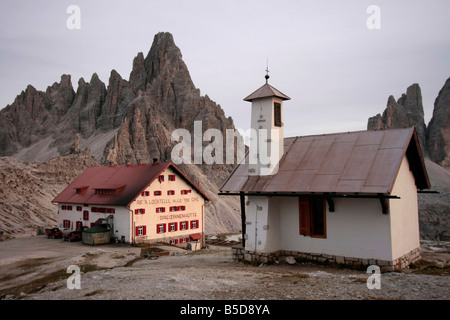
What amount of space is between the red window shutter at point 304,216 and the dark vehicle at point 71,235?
28514 millimetres

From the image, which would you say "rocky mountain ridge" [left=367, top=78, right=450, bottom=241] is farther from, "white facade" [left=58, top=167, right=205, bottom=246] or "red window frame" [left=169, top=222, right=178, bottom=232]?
"red window frame" [left=169, top=222, right=178, bottom=232]

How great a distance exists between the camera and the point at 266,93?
59.8 feet

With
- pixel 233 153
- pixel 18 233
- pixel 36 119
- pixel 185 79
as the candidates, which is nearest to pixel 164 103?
pixel 185 79

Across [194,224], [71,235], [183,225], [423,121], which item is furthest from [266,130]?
[423,121]

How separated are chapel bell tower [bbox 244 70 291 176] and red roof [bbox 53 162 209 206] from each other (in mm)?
20696

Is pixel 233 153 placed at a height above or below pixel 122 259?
above

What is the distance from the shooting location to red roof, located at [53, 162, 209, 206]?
1485 inches

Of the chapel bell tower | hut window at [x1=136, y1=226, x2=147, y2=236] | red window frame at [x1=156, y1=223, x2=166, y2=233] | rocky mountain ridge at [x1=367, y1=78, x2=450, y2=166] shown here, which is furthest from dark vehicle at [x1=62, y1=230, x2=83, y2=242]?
rocky mountain ridge at [x1=367, y1=78, x2=450, y2=166]

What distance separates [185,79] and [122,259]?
14067 centimetres

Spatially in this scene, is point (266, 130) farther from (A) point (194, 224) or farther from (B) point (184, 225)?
(A) point (194, 224)

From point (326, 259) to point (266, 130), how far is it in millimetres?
6824

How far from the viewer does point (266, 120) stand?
720 inches
